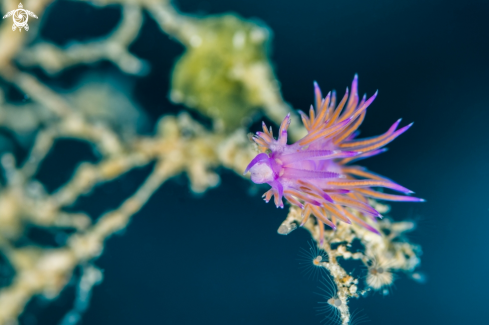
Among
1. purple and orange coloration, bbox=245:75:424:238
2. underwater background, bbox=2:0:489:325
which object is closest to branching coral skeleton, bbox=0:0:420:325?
underwater background, bbox=2:0:489:325

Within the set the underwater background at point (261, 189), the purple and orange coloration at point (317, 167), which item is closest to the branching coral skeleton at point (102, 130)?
the underwater background at point (261, 189)

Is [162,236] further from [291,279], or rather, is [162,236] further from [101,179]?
[291,279]

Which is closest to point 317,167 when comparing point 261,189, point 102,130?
point 261,189

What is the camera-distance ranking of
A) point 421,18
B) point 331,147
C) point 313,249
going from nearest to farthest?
point 331,147, point 313,249, point 421,18

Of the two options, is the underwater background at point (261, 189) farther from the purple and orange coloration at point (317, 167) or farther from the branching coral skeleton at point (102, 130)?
the purple and orange coloration at point (317, 167)

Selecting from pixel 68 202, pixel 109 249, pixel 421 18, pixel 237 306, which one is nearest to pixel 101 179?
pixel 68 202

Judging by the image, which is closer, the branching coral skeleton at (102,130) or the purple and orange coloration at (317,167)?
the purple and orange coloration at (317,167)
